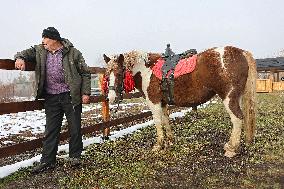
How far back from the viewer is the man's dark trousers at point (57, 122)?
491cm

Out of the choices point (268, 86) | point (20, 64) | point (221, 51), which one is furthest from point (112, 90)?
point (268, 86)

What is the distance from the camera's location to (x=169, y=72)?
217 inches

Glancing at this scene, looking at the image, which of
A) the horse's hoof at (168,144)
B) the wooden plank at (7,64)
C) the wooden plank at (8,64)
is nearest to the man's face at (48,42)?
the wooden plank at (8,64)

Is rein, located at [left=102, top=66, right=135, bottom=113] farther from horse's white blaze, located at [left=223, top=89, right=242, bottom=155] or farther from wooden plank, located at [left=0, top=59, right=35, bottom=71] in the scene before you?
horse's white blaze, located at [left=223, top=89, right=242, bottom=155]

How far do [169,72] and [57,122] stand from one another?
6.30 feet

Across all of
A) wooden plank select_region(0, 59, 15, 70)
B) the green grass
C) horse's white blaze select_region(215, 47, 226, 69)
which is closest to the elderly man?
wooden plank select_region(0, 59, 15, 70)

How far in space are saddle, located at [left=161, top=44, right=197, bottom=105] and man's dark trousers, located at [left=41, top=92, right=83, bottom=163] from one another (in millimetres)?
1452

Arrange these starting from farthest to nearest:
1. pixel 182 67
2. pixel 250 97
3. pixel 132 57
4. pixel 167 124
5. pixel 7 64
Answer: pixel 167 124
pixel 132 57
pixel 182 67
pixel 250 97
pixel 7 64

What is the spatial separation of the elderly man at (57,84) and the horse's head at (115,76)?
21.6 inches

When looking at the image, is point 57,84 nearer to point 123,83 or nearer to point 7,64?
point 7,64

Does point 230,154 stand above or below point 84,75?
below

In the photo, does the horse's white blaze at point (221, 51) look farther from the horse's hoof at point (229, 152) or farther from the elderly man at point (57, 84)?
the elderly man at point (57, 84)

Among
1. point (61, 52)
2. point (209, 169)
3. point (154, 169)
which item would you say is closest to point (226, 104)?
point (209, 169)

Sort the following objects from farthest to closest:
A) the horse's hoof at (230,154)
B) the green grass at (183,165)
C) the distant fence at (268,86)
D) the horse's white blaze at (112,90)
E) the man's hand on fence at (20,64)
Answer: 1. the distant fence at (268,86)
2. the horse's white blaze at (112,90)
3. the horse's hoof at (230,154)
4. the man's hand on fence at (20,64)
5. the green grass at (183,165)
